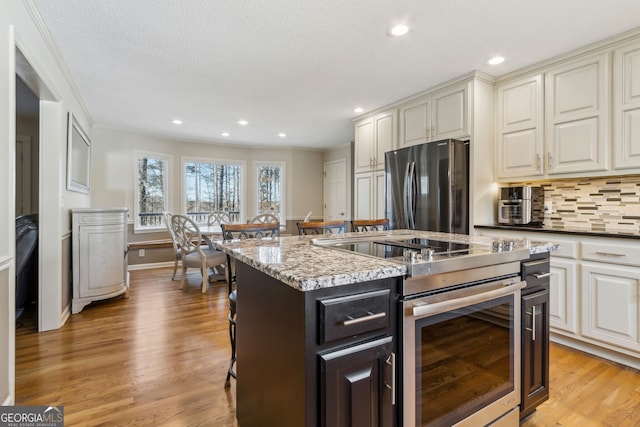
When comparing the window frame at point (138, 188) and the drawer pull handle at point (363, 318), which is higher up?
the window frame at point (138, 188)

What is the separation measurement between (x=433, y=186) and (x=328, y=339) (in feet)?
8.02

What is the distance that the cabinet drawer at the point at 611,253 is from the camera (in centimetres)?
204

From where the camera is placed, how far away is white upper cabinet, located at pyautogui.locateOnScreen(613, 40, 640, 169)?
7.38 ft

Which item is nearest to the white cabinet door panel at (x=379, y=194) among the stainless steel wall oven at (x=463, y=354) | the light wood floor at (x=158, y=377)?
the light wood floor at (x=158, y=377)

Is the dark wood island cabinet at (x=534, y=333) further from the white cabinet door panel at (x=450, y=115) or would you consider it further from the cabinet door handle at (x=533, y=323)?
the white cabinet door panel at (x=450, y=115)

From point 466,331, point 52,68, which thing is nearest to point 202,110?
point 52,68

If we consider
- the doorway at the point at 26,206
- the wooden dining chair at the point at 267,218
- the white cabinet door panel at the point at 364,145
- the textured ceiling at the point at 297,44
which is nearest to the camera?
the textured ceiling at the point at 297,44

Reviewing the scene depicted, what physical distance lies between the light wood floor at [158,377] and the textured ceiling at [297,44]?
2.33 metres

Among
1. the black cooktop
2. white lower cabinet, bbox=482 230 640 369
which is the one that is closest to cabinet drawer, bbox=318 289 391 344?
the black cooktop

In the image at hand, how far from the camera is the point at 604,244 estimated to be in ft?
7.09

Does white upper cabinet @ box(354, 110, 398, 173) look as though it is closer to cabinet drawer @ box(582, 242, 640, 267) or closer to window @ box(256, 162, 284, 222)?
cabinet drawer @ box(582, 242, 640, 267)

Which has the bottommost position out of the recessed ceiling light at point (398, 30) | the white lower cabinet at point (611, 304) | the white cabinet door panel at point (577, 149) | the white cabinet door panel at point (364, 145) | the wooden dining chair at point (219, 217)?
the white lower cabinet at point (611, 304)

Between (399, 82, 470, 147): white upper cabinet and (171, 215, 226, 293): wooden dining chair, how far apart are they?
277 cm

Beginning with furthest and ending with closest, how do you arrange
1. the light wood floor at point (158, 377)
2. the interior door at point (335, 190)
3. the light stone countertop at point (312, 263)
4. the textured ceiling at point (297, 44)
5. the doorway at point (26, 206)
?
the interior door at point (335, 190) → the doorway at point (26, 206) → the textured ceiling at point (297, 44) → the light wood floor at point (158, 377) → the light stone countertop at point (312, 263)
